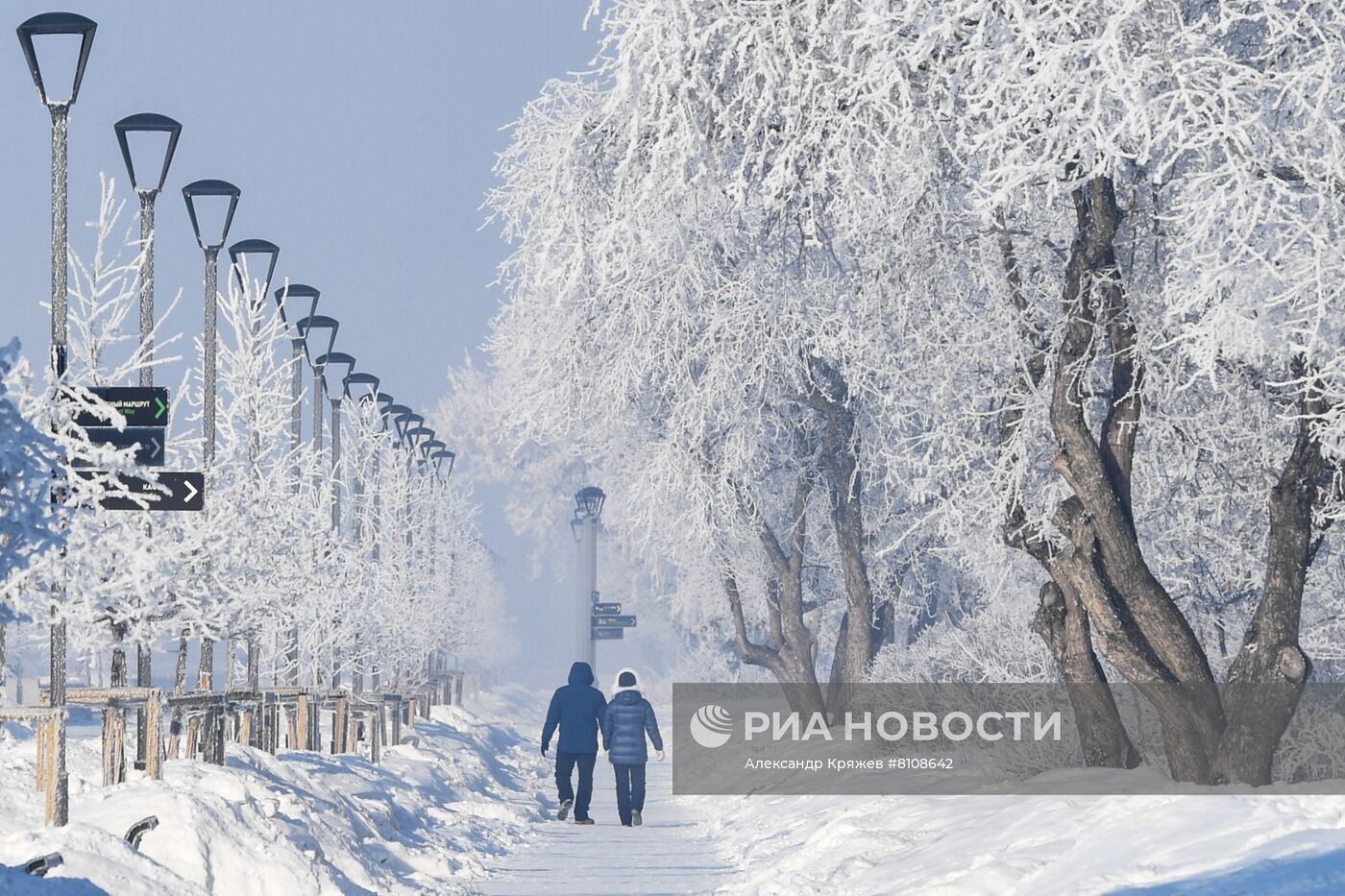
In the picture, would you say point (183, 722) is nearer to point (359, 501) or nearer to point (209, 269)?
point (209, 269)

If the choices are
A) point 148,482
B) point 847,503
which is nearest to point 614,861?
point 148,482

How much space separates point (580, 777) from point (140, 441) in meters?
6.90

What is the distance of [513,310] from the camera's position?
30.3m

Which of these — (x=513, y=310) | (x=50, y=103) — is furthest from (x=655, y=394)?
(x=50, y=103)

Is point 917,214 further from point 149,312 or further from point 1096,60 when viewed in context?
point 149,312

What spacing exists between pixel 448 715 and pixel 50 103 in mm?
39203

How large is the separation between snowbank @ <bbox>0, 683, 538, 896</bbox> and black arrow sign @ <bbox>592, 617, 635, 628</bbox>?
35633 mm

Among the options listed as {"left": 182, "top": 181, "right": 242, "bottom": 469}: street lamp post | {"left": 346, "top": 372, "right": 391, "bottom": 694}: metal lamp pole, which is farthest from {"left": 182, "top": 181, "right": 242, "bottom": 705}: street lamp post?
{"left": 346, "top": 372, "right": 391, "bottom": 694}: metal lamp pole

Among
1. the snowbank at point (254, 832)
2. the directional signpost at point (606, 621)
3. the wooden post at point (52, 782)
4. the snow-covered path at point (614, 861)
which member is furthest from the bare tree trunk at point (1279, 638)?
the directional signpost at point (606, 621)

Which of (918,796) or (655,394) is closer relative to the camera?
(918,796)

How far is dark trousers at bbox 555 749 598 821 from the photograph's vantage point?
65.7 feet

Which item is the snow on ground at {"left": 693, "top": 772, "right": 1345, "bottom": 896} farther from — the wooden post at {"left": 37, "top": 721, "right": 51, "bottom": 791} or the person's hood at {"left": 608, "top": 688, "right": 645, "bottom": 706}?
the wooden post at {"left": 37, "top": 721, "right": 51, "bottom": 791}

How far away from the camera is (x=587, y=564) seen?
5934 cm

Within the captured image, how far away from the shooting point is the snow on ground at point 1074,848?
9742mm
